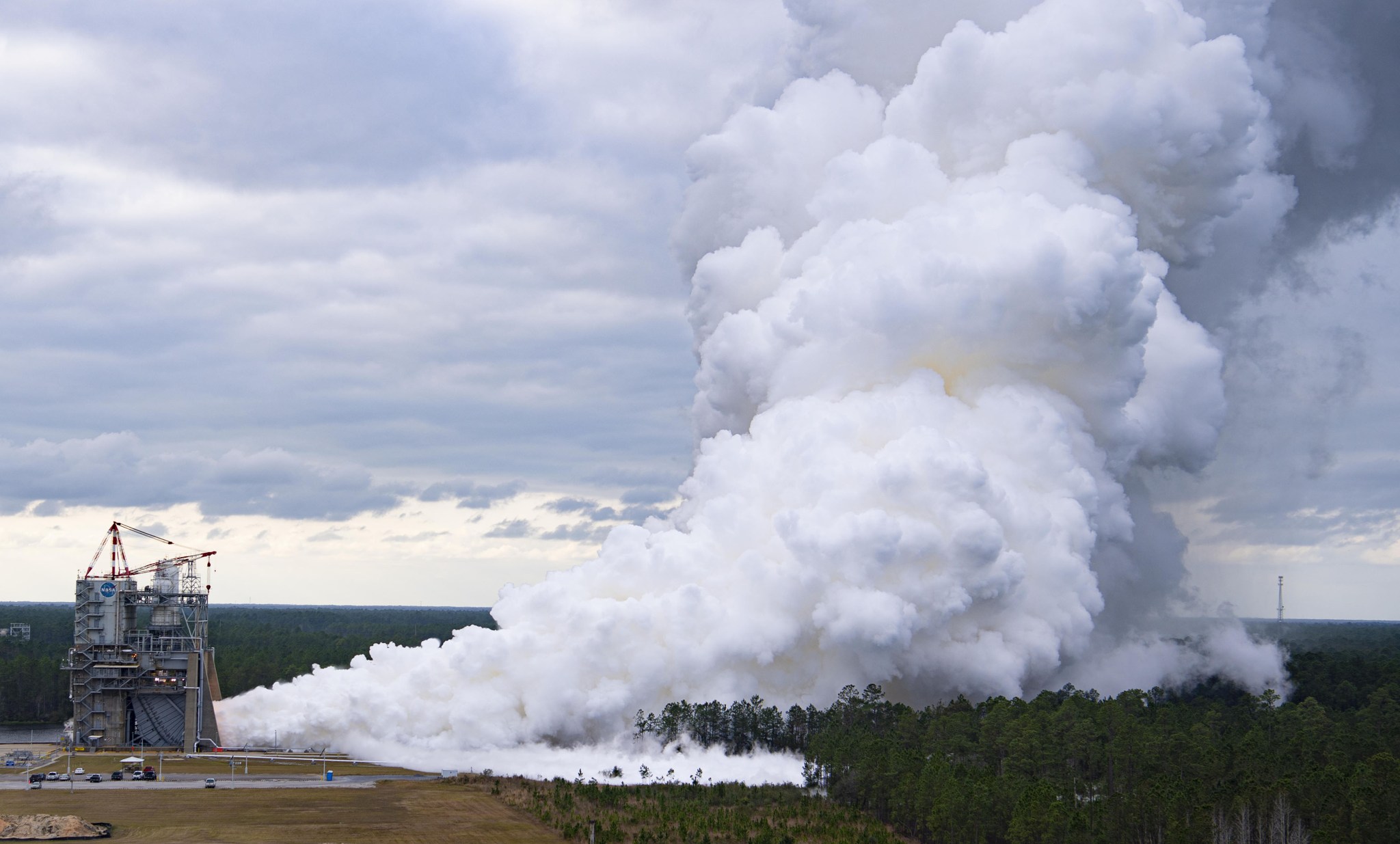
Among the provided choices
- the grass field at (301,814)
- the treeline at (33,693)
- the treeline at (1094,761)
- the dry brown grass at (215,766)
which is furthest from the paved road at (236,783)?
the treeline at (33,693)

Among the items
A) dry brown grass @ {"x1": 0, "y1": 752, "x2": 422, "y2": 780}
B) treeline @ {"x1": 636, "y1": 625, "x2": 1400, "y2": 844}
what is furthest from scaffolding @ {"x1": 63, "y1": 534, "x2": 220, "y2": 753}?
treeline @ {"x1": 636, "y1": 625, "x2": 1400, "y2": 844}

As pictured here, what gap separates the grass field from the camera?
71.4 meters

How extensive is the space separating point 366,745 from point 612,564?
68.4ft

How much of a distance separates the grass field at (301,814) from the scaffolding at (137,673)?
1859 cm

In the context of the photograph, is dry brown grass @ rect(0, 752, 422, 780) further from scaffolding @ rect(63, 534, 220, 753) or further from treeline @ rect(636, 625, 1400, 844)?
treeline @ rect(636, 625, 1400, 844)

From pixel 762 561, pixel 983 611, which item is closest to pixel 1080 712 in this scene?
pixel 983 611

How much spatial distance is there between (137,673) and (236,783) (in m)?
19.9

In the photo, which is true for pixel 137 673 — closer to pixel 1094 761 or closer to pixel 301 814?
pixel 301 814

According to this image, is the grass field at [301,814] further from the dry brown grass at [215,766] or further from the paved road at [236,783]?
the dry brown grass at [215,766]

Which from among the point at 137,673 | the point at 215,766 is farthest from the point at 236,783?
the point at 137,673

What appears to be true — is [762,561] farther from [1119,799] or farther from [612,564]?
[1119,799]

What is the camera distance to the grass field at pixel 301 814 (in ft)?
234

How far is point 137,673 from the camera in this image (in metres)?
104

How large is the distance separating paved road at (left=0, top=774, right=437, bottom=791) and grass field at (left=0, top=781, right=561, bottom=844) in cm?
134
